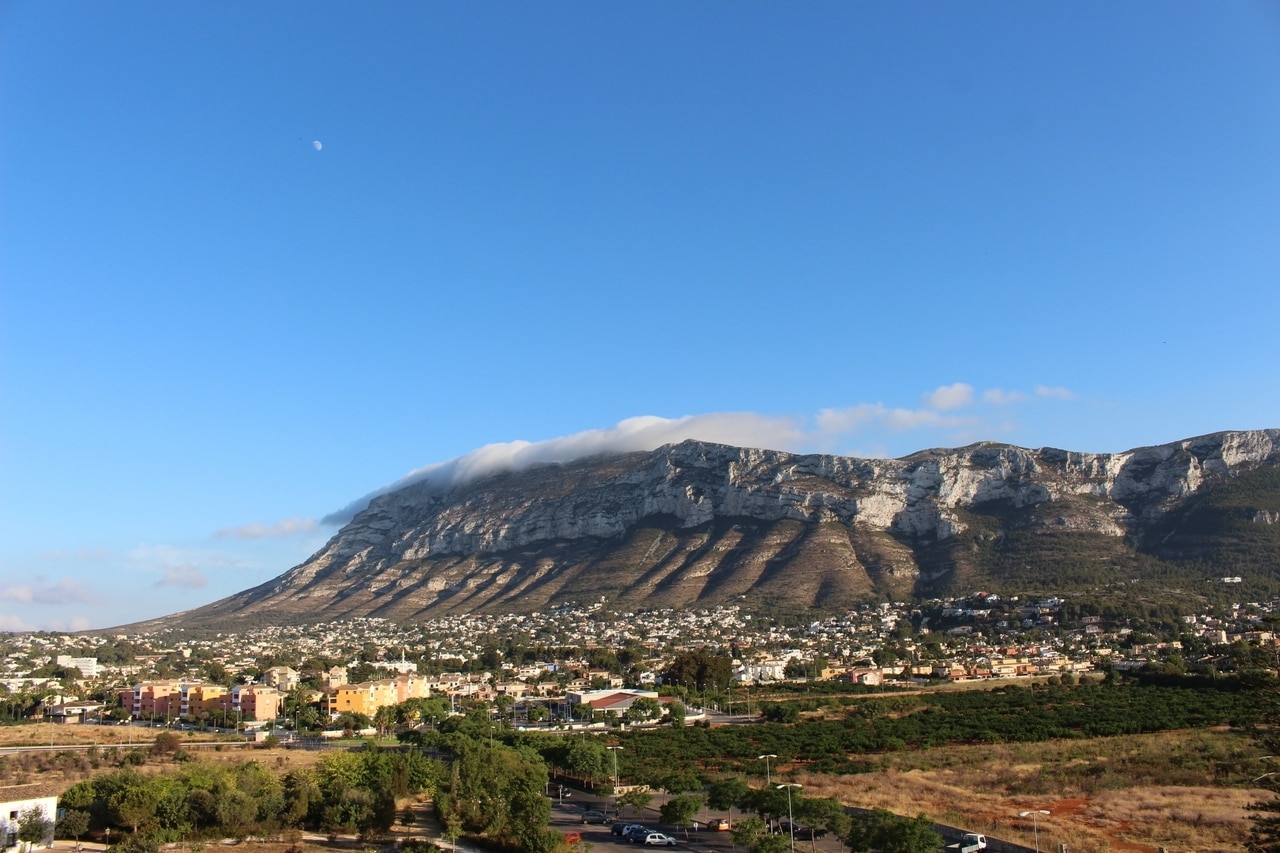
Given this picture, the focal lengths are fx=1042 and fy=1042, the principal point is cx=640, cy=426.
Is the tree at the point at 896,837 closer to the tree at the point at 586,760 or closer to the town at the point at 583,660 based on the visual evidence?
the tree at the point at 586,760

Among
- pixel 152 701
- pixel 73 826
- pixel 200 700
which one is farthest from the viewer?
pixel 200 700

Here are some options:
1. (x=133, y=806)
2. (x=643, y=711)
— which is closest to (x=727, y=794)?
(x=133, y=806)

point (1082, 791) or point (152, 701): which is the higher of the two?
point (152, 701)

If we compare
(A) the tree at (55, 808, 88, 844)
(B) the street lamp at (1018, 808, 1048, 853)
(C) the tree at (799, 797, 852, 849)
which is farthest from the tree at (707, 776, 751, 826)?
(A) the tree at (55, 808, 88, 844)

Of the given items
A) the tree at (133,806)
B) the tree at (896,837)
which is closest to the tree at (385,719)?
the tree at (133,806)

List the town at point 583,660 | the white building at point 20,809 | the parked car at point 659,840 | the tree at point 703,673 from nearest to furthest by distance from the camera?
1. the white building at point 20,809
2. the parked car at point 659,840
3. the town at point 583,660
4. the tree at point 703,673

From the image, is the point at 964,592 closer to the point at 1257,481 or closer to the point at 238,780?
the point at 1257,481

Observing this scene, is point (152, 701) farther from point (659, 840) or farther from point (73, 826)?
point (659, 840)
